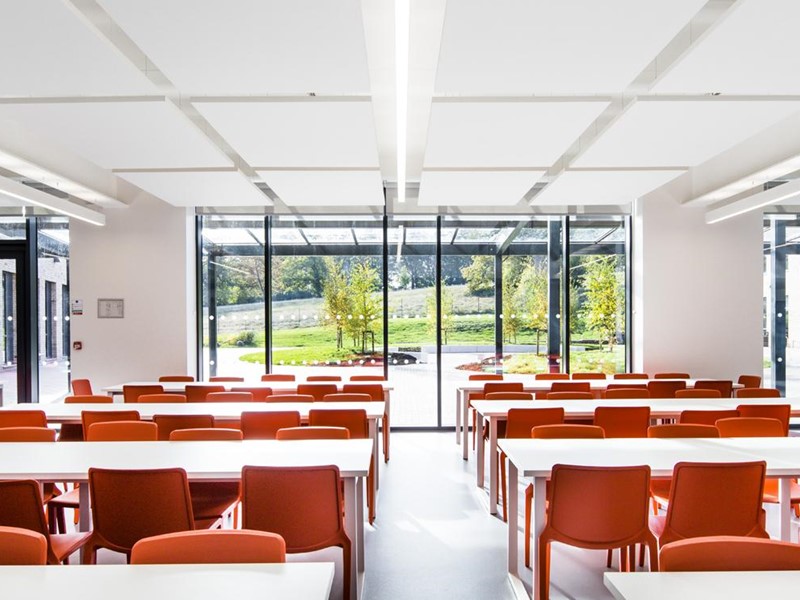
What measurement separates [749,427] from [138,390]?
614 cm

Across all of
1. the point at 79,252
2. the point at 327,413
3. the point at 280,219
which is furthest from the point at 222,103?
the point at 79,252

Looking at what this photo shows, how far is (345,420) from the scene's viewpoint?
4.68 metres

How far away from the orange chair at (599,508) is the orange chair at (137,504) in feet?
6.10

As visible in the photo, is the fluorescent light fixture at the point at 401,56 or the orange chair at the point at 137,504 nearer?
the orange chair at the point at 137,504

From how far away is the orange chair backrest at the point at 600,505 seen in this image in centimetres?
283

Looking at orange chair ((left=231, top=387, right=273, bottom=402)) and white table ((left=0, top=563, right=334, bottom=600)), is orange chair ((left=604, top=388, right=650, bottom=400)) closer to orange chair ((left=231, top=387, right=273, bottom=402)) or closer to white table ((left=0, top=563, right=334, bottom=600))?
orange chair ((left=231, top=387, right=273, bottom=402))

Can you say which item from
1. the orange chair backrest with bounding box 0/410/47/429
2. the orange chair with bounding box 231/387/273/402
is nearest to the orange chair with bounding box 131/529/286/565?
the orange chair backrest with bounding box 0/410/47/429

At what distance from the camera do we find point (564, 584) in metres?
3.46

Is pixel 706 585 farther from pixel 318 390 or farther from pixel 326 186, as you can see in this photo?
pixel 326 186

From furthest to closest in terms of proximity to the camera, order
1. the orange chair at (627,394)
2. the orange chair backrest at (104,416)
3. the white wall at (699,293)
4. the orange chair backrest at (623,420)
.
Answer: the white wall at (699,293) → the orange chair at (627,394) → the orange chair backrest at (623,420) → the orange chair backrest at (104,416)

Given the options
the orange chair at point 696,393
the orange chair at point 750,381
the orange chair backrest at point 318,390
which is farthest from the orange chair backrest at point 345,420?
the orange chair at point 750,381

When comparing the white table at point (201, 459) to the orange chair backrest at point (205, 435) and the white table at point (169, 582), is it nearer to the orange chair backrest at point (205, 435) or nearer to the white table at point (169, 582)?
the orange chair backrest at point (205, 435)

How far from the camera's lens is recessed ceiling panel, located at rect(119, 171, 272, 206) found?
629cm

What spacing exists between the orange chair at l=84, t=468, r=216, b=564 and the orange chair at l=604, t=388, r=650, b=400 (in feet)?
15.3
